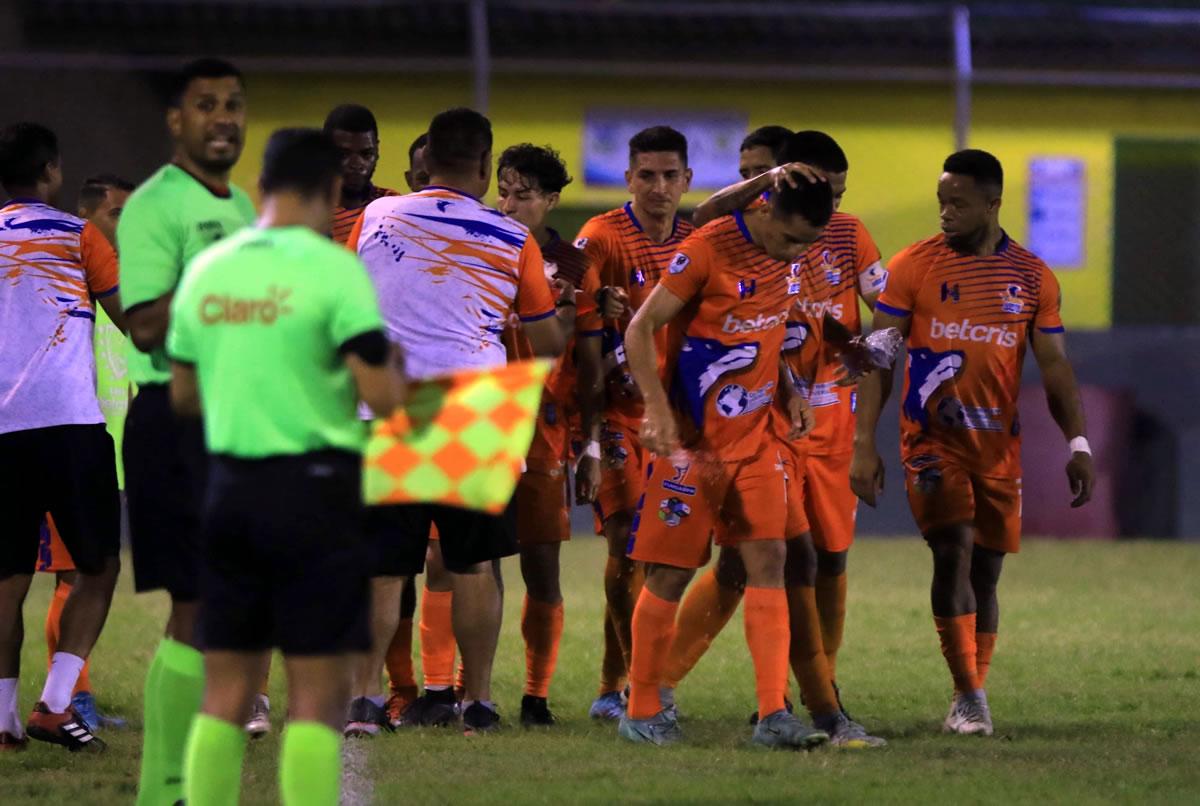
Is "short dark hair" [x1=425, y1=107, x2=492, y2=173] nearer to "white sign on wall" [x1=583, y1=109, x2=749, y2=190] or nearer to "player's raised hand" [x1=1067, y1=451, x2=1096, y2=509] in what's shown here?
"player's raised hand" [x1=1067, y1=451, x2=1096, y2=509]

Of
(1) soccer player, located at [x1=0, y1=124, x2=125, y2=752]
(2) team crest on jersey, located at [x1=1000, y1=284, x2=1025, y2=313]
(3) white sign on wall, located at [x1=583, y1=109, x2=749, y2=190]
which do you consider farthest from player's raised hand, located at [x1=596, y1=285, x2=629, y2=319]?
(3) white sign on wall, located at [x1=583, y1=109, x2=749, y2=190]

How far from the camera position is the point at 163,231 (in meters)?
5.50

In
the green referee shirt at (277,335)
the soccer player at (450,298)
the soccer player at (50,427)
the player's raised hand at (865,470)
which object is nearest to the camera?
the green referee shirt at (277,335)

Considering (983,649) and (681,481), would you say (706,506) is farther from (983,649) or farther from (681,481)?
(983,649)

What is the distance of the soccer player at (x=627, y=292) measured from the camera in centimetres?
835

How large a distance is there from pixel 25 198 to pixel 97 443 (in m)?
0.98

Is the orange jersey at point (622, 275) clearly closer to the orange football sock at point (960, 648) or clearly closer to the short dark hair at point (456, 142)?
the short dark hair at point (456, 142)

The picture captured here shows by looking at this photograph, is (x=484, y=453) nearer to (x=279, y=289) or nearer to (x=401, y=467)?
(x=401, y=467)

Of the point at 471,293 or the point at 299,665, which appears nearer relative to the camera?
the point at 299,665

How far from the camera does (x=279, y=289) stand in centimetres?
457

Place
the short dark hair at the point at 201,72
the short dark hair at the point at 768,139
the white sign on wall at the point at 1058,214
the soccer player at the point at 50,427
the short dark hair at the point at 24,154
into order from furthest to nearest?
the white sign on wall at the point at 1058,214
the short dark hair at the point at 768,139
the short dark hair at the point at 24,154
the soccer player at the point at 50,427
the short dark hair at the point at 201,72

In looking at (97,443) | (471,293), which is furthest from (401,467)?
(97,443)

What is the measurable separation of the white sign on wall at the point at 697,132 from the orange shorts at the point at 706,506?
1086cm

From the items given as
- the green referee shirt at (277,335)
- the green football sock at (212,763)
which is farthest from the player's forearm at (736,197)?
the green football sock at (212,763)
